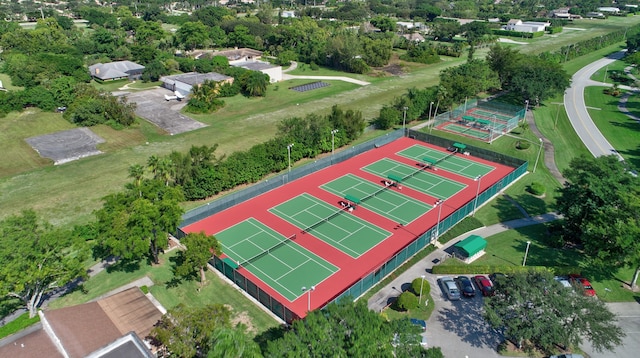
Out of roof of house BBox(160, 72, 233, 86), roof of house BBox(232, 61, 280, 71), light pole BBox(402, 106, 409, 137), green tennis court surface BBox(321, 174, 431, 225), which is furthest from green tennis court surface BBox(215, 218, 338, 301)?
roof of house BBox(232, 61, 280, 71)

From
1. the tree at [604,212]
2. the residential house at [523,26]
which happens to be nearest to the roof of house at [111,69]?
the tree at [604,212]

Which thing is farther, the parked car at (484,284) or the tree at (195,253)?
the parked car at (484,284)

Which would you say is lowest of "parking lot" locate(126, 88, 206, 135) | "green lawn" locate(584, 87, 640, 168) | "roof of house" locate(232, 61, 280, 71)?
"green lawn" locate(584, 87, 640, 168)

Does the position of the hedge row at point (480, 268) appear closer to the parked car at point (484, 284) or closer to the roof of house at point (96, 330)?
the parked car at point (484, 284)

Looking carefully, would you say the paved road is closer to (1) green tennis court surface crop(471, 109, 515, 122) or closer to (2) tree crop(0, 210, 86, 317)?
(1) green tennis court surface crop(471, 109, 515, 122)

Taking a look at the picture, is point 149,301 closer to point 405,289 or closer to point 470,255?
point 405,289

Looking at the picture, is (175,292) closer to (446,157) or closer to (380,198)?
(380,198)
